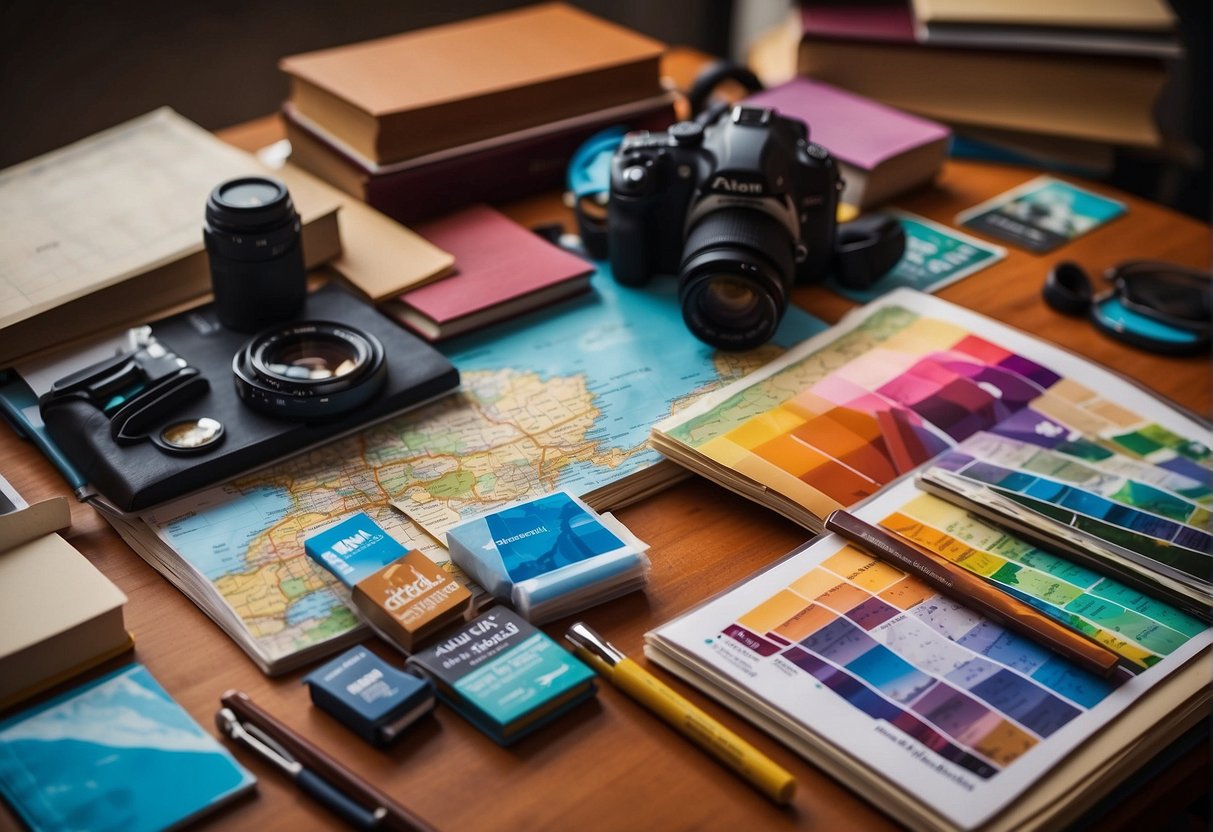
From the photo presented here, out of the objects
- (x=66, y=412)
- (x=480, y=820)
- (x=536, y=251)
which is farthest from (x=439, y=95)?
(x=480, y=820)

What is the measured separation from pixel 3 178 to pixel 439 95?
0.45 meters

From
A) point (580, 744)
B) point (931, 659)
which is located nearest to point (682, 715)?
point (580, 744)

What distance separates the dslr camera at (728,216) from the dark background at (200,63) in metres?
0.60

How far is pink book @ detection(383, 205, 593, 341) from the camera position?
112 centimetres

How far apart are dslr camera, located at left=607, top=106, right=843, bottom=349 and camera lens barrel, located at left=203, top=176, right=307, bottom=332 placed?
313mm

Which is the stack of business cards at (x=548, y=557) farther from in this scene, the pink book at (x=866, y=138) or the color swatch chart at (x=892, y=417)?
the pink book at (x=866, y=138)

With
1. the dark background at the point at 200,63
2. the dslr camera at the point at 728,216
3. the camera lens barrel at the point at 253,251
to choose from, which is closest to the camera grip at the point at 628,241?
the dslr camera at the point at 728,216

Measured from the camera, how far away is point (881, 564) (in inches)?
33.3

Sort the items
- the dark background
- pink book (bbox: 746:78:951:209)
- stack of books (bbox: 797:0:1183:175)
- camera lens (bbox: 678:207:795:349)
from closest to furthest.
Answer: camera lens (bbox: 678:207:795:349)
pink book (bbox: 746:78:951:209)
stack of books (bbox: 797:0:1183:175)
the dark background

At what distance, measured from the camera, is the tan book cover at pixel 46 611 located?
0.74 metres

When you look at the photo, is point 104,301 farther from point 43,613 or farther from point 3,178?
point 43,613

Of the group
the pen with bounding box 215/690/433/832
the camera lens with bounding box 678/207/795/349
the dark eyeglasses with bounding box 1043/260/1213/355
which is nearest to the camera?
the pen with bounding box 215/690/433/832

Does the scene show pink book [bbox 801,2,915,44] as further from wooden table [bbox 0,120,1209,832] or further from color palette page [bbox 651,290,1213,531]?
wooden table [bbox 0,120,1209,832]

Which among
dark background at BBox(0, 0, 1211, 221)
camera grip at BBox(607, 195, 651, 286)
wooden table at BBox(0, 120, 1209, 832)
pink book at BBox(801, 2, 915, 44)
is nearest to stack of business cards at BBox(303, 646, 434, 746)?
wooden table at BBox(0, 120, 1209, 832)
